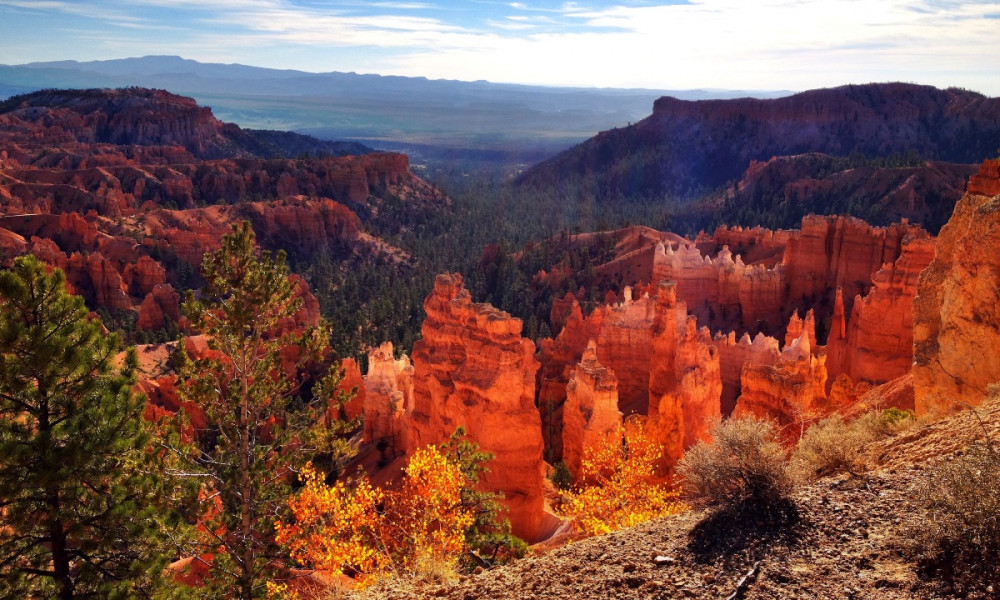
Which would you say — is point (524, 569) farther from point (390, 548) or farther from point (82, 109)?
point (82, 109)

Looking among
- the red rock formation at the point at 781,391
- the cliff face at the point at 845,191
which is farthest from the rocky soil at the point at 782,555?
the cliff face at the point at 845,191

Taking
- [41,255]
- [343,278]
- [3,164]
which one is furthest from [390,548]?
[3,164]

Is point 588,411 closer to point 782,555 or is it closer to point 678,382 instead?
point 678,382

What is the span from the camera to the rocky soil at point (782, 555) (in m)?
7.22

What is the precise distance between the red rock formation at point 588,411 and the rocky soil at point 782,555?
11702mm

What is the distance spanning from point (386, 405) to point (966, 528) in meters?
22.2

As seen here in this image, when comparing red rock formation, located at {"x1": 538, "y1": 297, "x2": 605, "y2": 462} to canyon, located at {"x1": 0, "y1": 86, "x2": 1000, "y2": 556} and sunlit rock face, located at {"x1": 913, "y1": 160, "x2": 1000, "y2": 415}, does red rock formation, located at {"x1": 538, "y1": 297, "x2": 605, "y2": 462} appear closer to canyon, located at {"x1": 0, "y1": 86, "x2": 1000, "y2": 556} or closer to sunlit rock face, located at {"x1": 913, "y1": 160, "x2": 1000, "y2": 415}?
canyon, located at {"x1": 0, "y1": 86, "x2": 1000, "y2": 556}

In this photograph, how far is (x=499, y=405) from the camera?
65.4 feet

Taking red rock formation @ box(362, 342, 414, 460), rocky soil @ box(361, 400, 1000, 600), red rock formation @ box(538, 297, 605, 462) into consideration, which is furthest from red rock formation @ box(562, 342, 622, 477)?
rocky soil @ box(361, 400, 1000, 600)

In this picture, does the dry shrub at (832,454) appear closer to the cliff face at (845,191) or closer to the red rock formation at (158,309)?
the red rock formation at (158,309)

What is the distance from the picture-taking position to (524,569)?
30.5ft

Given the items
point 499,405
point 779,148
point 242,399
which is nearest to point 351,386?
point 499,405

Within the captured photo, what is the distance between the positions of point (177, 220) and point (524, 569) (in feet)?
237

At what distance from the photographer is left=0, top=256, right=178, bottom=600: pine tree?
30.2 feet
